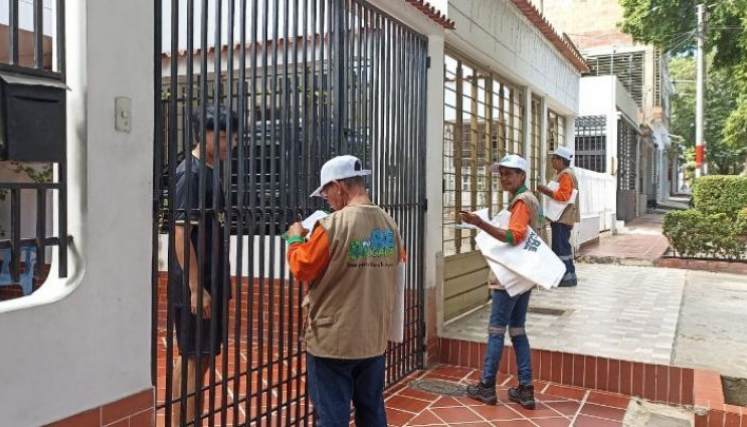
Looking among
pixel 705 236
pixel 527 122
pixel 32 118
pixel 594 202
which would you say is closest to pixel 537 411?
pixel 32 118

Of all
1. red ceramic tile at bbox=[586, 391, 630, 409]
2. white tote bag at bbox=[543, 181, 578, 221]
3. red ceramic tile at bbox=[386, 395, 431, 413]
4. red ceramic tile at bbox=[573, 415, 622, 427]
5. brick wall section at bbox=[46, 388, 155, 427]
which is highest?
white tote bag at bbox=[543, 181, 578, 221]

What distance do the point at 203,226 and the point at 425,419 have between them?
7.50 feet

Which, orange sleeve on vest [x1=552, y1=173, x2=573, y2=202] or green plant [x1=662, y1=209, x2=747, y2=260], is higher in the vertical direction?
orange sleeve on vest [x1=552, y1=173, x2=573, y2=202]

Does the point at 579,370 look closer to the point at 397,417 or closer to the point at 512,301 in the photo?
the point at 512,301

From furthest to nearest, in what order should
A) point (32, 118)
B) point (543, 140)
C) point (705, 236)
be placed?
point (705, 236)
point (543, 140)
point (32, 118)

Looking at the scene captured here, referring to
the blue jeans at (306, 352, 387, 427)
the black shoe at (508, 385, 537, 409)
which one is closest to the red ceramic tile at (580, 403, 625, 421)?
the black shoe at (508, 385, 537, 409)

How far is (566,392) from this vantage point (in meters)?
5.05

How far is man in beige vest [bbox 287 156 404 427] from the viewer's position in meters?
2.78

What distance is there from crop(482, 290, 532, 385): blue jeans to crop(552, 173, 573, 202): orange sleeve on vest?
2203 millimetres

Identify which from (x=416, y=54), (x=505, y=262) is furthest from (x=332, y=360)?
(x=416, y=54)

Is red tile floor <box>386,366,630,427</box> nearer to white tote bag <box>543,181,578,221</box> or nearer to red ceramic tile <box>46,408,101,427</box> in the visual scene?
white tote bag <box>543,181,578,221</box>

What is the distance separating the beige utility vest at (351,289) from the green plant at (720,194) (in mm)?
15909

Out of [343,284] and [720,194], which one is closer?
[343,284]

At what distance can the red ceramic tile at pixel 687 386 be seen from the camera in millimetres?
4750
